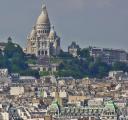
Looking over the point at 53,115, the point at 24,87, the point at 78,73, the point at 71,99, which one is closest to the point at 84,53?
the point at 78,73

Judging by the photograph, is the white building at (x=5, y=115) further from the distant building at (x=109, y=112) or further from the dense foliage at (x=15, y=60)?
the dense foliage at (x=15, y=60)

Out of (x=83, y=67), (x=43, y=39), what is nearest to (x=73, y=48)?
(x=43, y=39)

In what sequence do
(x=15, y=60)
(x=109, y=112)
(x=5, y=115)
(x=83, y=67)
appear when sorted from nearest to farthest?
(x=5, y=115) < (x=109, y=112) < (x=15, y=60) < (x=83, y=67)

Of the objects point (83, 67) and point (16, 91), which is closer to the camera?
point (16, 91)

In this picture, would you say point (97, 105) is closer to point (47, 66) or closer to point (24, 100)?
point (24, 100)

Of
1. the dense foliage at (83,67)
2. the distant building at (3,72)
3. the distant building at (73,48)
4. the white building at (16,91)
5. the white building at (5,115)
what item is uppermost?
the distant building at (73,48)

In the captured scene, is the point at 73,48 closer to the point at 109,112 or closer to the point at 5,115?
the point at 109,112

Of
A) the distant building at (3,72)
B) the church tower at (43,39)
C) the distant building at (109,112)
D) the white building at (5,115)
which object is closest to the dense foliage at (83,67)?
the church tower at (43,39)
